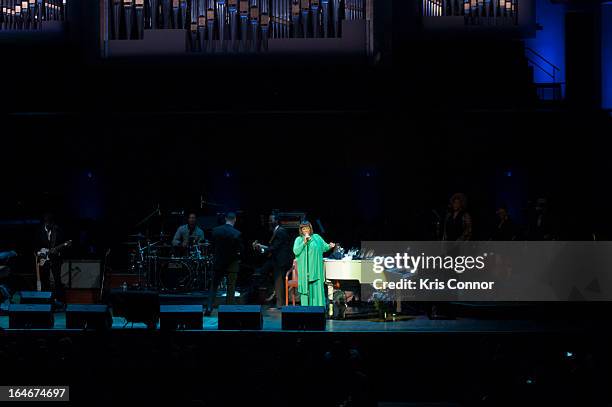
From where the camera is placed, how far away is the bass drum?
41.9ft

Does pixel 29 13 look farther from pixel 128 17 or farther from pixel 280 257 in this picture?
pixel 280 257

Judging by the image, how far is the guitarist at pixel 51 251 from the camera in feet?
39.9

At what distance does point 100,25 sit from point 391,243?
5353 mm

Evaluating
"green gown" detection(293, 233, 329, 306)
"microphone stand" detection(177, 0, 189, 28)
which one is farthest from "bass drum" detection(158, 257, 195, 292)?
"microphone stand" detection(177, 0, 189, 28)

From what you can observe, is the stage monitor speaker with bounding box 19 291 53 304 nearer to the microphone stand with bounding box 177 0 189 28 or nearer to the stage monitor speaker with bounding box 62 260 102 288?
the stage monitor speaker with bounding box 62 260 102 288

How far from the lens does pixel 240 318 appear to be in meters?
9.59

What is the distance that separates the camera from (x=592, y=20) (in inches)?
593

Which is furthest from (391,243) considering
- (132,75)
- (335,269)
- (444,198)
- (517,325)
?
(132,75)

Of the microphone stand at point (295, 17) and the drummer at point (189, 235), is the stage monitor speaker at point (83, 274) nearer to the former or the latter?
the drummer at point (189, 235)

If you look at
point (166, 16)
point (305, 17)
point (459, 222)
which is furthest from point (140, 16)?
point (459, 222)

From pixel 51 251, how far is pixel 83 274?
1055mm

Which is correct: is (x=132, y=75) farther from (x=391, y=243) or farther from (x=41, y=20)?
(x=391, y=243)

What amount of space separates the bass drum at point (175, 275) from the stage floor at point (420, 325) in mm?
1683

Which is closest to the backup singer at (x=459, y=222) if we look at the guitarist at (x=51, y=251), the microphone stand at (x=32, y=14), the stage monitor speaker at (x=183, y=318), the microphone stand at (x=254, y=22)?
the microphone stand at (x=254, y=22)
